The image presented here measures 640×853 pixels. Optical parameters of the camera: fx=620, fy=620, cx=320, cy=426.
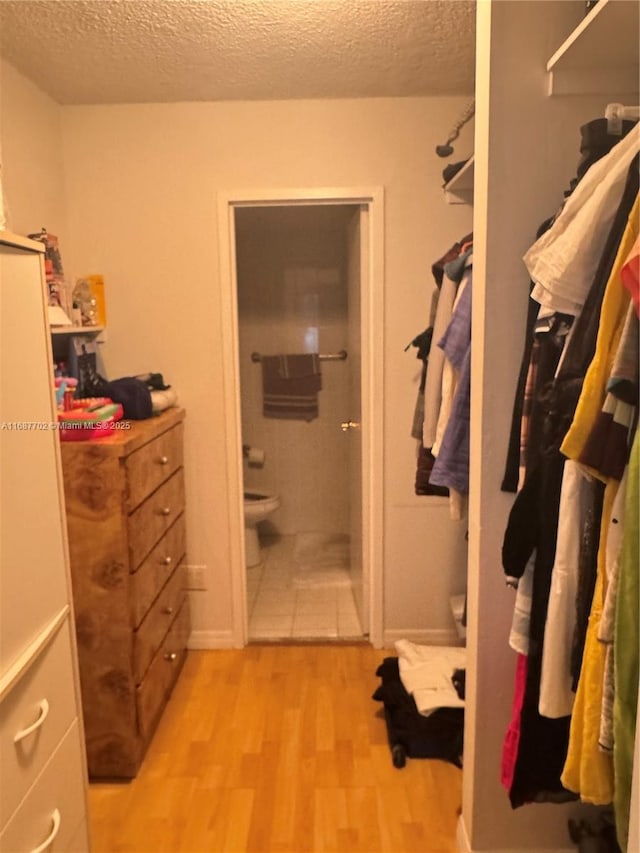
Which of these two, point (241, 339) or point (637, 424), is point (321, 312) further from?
point (637, 424)

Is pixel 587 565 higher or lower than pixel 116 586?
higher

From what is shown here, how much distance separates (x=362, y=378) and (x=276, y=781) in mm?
1583

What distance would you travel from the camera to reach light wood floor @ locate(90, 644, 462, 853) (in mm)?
1798

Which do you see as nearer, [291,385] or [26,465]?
[26,465]

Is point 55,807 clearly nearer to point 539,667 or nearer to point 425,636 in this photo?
point 539,667

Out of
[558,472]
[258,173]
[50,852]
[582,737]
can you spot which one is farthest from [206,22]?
[50,852]

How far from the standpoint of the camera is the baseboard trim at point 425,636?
9.21 ft

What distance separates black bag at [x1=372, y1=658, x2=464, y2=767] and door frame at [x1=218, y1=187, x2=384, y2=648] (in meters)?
0.62

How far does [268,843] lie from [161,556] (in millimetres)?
1003

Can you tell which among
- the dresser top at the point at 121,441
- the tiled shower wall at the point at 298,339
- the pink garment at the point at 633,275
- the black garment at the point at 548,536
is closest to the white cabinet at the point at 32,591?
the dresser top at the point at 121,441

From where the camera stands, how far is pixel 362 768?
2.06m

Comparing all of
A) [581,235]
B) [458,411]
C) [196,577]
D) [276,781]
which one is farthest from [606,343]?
[196,577]

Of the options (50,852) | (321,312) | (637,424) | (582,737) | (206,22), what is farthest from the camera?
(321,312)

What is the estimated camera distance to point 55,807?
4.37 ft
